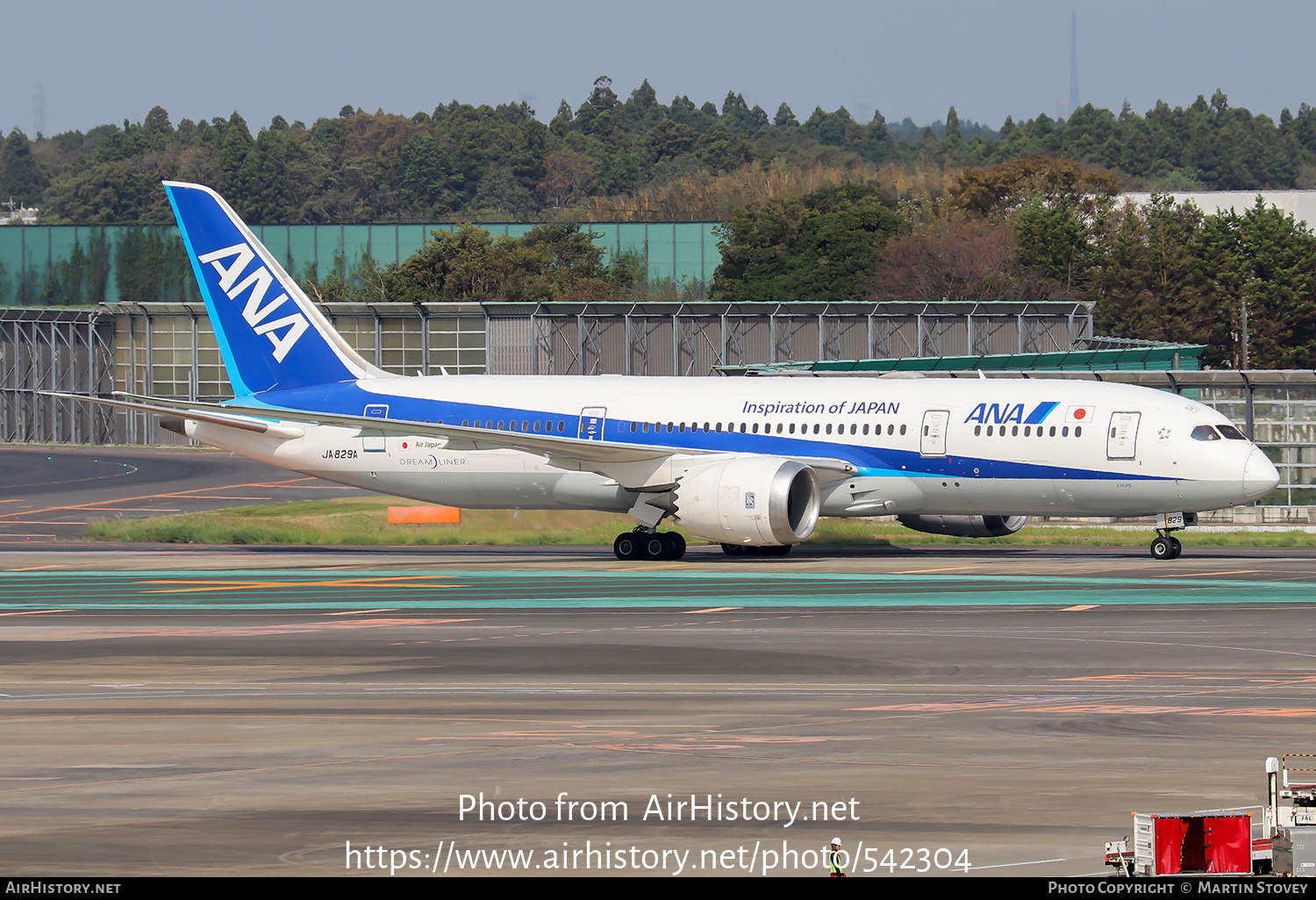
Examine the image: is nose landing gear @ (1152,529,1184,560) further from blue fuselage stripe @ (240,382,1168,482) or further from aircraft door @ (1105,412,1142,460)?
aircraft door @ (1105,412,1142,460)

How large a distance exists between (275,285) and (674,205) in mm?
157917

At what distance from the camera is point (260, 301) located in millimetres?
44281

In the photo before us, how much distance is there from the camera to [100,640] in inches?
960

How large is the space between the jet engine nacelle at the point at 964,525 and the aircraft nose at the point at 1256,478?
5.94 metres

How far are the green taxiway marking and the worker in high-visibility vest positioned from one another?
17.9 metres

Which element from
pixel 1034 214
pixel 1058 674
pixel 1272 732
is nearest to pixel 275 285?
pixel 1058 674

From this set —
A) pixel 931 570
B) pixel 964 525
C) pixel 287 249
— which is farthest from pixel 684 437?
pixel 287 249

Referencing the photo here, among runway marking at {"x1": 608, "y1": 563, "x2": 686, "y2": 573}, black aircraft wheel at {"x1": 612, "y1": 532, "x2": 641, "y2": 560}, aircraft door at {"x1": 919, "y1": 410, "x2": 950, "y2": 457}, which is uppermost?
aircraft door at {"x1": 919, "y1": 410, "x2": 950, "y2": 457}

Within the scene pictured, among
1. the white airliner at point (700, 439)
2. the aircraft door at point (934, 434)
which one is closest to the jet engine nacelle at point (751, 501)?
the white airliner at point (700, 439)

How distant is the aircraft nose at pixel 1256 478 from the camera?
36125 millimetres

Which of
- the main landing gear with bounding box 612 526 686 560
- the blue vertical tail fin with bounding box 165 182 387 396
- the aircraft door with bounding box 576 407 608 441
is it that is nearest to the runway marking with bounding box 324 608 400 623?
the main landing gear with bounding box 612 526 686 560

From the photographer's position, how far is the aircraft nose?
119 feet

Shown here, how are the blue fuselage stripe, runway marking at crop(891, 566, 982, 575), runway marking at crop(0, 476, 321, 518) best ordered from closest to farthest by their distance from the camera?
runway marking at crop(891, 566, 982, 575)
the blue fuselage stripe
runway marking at crop(0, 476, 321, 518)

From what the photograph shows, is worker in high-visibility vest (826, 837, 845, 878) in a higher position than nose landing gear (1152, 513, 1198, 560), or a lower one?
higher
